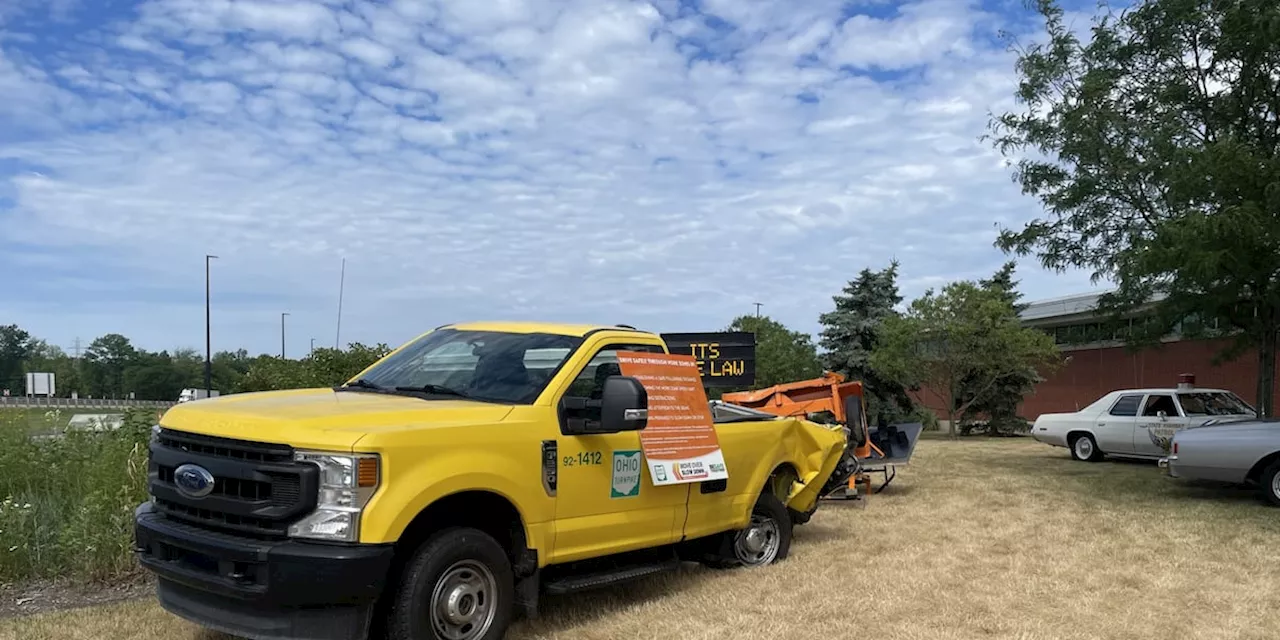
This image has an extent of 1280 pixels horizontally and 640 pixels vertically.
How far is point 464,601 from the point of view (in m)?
5.02

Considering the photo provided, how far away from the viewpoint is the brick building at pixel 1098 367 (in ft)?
101

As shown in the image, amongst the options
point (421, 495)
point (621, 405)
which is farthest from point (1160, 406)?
point (421, 495)

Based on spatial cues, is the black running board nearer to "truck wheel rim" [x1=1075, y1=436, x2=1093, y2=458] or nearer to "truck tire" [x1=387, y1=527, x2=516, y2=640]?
"truck tire" [x1=387, y1=527, x2=516, y2=640]

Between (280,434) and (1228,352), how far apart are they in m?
17.4

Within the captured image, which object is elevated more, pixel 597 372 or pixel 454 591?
pixel 597 372

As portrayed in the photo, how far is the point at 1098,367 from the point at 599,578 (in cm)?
3549

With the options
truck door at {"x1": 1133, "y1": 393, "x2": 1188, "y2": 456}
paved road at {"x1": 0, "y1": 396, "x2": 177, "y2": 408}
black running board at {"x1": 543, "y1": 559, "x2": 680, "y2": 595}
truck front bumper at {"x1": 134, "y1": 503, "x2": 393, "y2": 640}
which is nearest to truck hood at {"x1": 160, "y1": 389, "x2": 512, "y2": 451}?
truck front bumper at {"x1": 134, "y1": 503, "x2": 393, "y2": 640}

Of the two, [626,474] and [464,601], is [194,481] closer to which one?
[464,601]

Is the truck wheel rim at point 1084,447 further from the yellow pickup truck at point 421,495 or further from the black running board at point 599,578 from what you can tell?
the black running board at point 599,578

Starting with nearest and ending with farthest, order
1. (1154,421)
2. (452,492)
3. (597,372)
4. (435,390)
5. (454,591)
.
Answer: (452,492)
(454,591)
(435,390)
(597,372)
(1154,421)

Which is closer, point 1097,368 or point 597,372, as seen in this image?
point 597,372

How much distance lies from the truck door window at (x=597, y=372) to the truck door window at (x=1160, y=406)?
14.2 meters

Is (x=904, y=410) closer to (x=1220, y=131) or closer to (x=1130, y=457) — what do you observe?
(x=1130, y=457)

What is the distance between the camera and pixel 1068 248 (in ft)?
55.4
